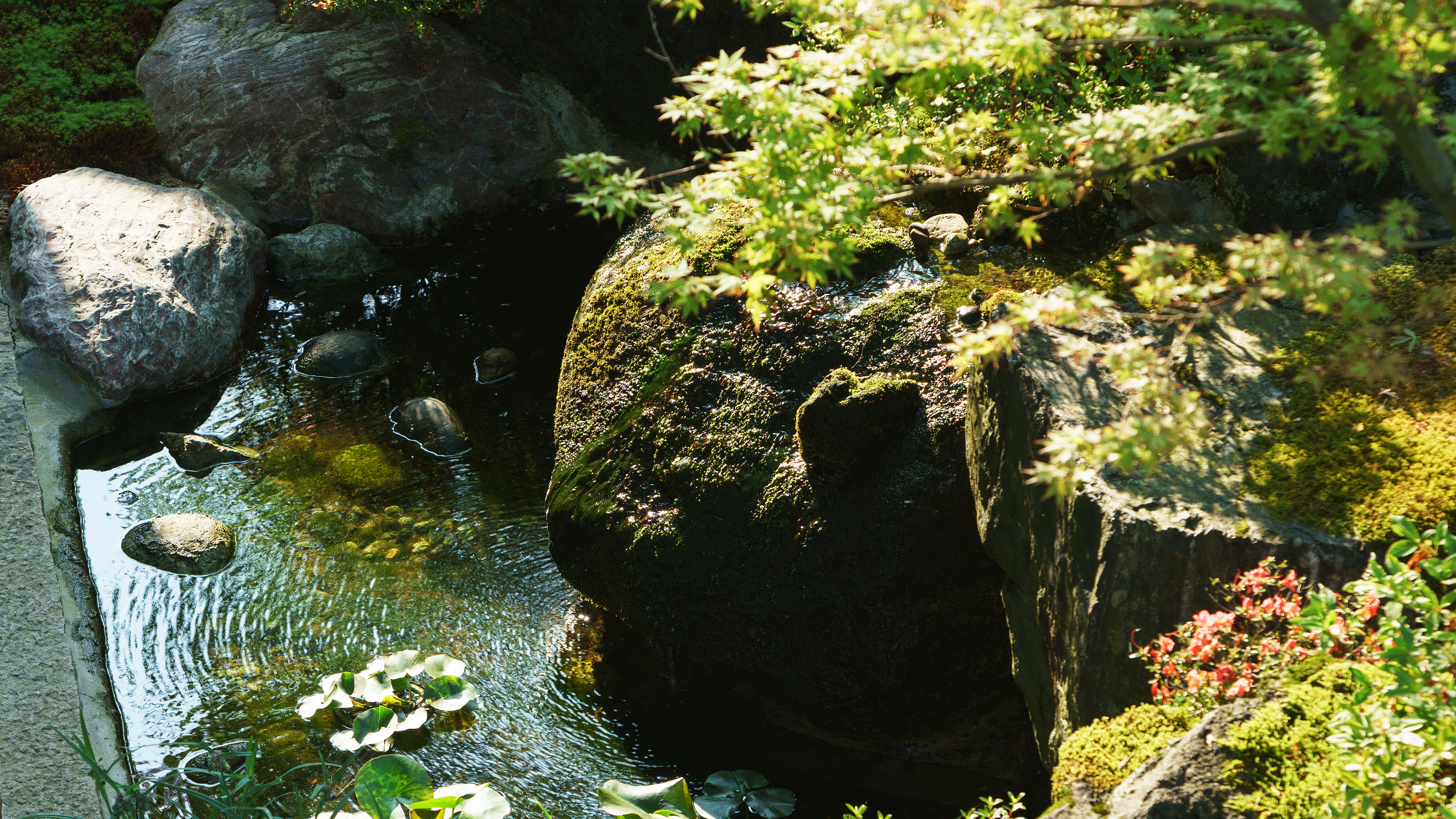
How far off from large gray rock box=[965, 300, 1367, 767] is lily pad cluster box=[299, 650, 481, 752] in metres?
2.75

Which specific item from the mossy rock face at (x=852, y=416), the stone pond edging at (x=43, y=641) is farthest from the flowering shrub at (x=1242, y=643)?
the stone pond edging at (x=43, y=641)

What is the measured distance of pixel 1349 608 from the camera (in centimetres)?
Result: 272

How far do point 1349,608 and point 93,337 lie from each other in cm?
758

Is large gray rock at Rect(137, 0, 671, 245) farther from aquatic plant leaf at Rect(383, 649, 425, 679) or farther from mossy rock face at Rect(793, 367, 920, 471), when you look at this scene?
mossy rock face at Rect(793, 367, 920, 471)

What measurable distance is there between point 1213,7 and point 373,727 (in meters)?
4.43

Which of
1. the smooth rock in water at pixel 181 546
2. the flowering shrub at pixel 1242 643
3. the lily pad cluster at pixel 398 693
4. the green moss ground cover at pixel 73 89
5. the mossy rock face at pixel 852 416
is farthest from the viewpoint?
the green moss ground cover at pixel 73 89

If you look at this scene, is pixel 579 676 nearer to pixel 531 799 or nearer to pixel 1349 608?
pixel 531 799

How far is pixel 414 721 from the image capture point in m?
4.63

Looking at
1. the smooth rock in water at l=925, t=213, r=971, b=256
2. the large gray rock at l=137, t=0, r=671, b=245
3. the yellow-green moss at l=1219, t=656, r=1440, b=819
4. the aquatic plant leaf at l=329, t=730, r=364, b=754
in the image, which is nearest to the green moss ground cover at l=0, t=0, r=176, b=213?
the large gray rock at l=137, t=0, r=671, b=245

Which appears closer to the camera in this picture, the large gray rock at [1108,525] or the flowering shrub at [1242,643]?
the flowering shrub at [1242,643]

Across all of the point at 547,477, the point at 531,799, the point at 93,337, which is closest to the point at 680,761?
the point at 531,799

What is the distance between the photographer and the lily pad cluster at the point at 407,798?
3.74 m

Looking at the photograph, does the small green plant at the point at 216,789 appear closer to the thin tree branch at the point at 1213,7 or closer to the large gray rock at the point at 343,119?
the thin tree branch at the point at 1213,7

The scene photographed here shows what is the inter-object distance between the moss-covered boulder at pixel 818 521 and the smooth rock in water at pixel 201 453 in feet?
9.35
